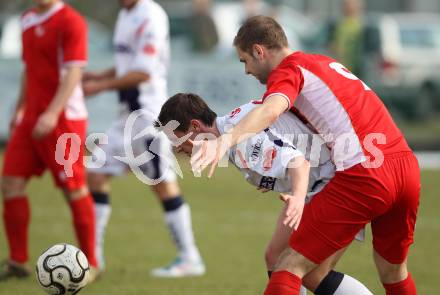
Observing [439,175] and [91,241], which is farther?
A: [439,175]

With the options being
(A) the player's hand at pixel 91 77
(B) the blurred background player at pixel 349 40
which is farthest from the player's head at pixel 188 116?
(B) the blurred background player at pixel 349 40

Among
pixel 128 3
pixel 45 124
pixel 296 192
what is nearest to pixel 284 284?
pixel 296 192

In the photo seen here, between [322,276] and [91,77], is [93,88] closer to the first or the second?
[91,77]

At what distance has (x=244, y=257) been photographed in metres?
8.28

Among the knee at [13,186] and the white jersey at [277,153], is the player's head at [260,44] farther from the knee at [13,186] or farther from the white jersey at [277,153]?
the knee at [13,186]

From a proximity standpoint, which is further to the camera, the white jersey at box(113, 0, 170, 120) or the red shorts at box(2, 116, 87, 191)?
the white jersey at box(113, 0, 170, 120)

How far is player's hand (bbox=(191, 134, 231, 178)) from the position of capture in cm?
436

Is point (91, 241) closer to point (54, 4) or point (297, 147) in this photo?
point (54, 4)

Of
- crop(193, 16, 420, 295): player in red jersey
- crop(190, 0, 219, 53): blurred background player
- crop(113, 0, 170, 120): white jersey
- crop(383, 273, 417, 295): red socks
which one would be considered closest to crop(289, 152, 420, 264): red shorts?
crop(193, 16, 420, 295): player in red jersey

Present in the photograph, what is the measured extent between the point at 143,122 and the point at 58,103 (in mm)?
1075

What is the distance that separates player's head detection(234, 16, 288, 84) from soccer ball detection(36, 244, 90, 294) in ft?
5.13

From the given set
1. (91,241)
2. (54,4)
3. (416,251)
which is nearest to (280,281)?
(91,241)

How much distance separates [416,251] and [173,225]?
2.22 m

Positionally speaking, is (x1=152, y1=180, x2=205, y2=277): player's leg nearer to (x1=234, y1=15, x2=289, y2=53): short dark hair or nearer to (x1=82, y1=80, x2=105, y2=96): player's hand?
(x1=82, y1=80, x2=105, y2=96): player's hand
